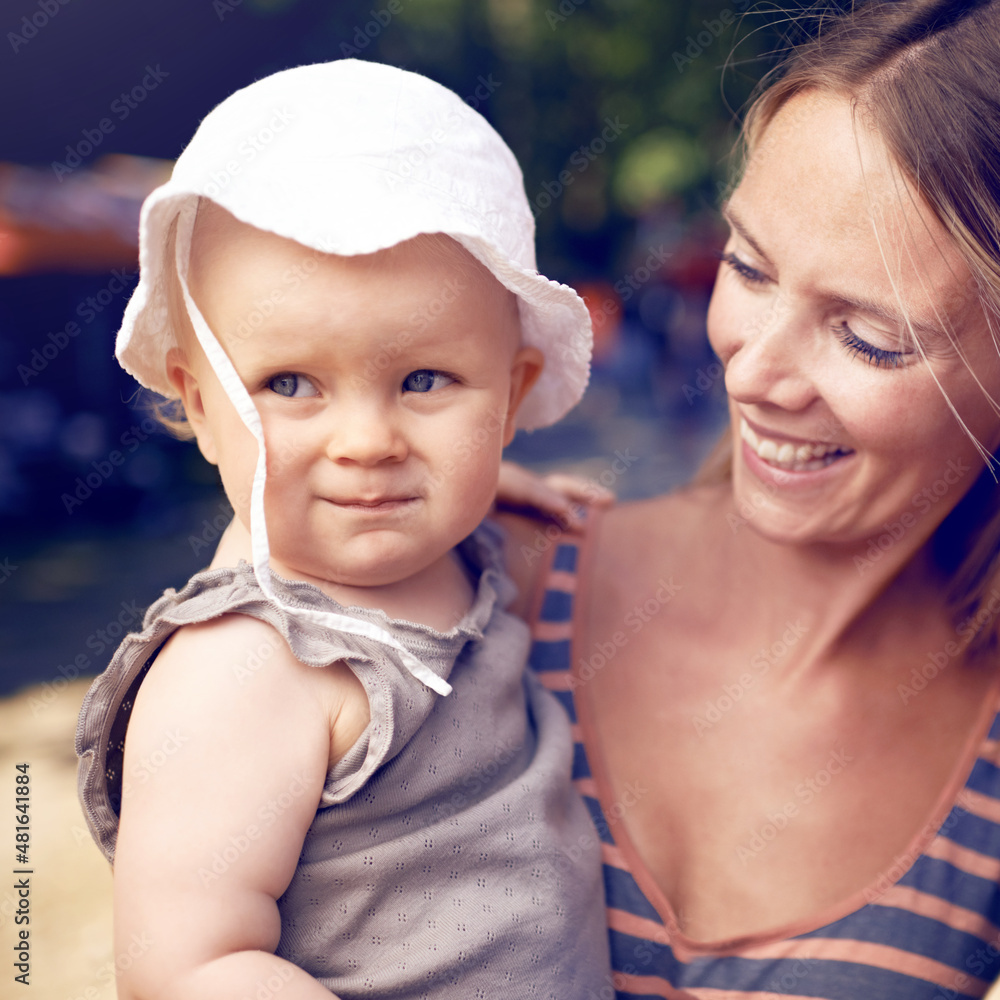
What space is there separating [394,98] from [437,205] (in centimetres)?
17

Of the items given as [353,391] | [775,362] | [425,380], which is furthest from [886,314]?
[353,391]

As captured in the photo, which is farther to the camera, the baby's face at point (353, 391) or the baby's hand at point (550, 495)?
the baby's hand at point (550, 495)

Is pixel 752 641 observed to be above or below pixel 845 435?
below

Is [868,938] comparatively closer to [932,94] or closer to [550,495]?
[550,495]

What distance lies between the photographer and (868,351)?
148 centimetres

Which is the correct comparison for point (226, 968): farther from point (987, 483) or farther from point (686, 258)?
point (686, 258)

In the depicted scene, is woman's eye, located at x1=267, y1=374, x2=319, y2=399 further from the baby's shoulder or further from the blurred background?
the blurred background

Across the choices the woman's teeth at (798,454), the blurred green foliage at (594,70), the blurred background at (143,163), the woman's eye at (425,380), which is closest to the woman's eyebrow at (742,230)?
the woman's teeth at (798,454)

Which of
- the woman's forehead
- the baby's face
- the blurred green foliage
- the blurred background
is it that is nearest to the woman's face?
the woman's forehead

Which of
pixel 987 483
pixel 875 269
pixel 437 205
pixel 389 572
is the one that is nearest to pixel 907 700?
pixel 987 483

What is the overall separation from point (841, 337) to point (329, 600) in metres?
0.87

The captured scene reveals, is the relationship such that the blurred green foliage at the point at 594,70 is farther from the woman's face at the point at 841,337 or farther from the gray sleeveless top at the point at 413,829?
the gray sleeveless top at the point at 413,829

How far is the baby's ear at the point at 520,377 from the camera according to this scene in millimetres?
1521

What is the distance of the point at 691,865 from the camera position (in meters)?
1.62
